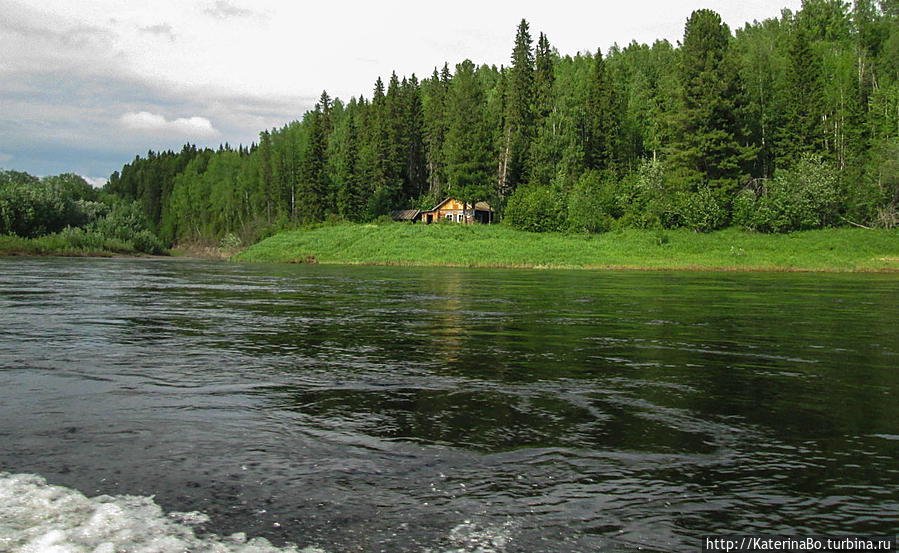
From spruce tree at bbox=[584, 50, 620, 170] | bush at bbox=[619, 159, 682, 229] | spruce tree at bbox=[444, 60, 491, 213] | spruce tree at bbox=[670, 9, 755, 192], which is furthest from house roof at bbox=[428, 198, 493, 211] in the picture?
spruce tree at bbox=[670, 9, 755, 192]

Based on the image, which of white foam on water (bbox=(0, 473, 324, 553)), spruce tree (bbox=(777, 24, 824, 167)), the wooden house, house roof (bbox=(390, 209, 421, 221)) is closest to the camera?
white foam on water (bbox=(0, 473, 324, 553))

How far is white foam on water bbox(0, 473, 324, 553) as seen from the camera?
3.64m

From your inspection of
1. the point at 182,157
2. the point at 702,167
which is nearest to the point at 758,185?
the point at 702,167

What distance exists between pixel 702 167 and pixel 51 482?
241ft

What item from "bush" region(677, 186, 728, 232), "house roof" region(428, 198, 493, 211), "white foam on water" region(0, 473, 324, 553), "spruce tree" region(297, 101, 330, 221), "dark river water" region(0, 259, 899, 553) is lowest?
"dark river water" region(0, 259, 899, 553)

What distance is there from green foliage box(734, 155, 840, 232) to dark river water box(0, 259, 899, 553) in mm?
51280

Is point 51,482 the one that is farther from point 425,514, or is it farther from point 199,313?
point 199,313

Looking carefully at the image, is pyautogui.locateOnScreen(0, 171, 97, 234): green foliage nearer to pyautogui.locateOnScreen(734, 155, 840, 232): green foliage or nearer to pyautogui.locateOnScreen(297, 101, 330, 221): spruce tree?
pyautogui.locateOnScreen(297, 101, 330, 221): spruce tree

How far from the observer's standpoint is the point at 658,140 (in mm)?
78062

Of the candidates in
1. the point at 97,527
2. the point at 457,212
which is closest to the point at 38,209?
the point at 457,212

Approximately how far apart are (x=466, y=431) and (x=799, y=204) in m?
63.0

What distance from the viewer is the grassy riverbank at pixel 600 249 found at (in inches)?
1980

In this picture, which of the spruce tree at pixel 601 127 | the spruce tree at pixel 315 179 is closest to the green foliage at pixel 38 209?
the spruce tree at pixel 315 179

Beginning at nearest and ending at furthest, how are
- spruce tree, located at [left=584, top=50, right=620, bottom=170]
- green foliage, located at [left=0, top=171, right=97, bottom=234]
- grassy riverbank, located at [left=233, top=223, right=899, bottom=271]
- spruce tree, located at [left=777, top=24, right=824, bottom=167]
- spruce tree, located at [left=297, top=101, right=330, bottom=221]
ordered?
grassy riverbank, located at [left=233, top=223, right=899, bottom=271], spruce tree, located at [left=777, top=24, right=824, bottom=167], green foliage, located at [left=0, top=171, right=97, bottom=234], spruce tree, located at [left=584, top=50, right=620, bottom=170], spruce tree, located at [left=297, top=101, right=330, bottom=221]
